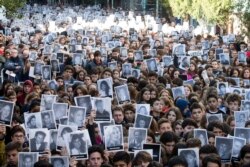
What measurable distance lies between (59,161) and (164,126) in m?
2.31

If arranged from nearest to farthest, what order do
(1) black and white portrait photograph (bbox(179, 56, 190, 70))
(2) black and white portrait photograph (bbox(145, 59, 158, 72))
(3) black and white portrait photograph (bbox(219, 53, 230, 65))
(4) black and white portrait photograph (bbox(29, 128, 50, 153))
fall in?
(4) black and white portrait photograph (bbox(29, 128, 50, 153)) → (2) black and white portrait photograph (bbox(145, 59, 158, 72)) → (1) black and white portrait photograph (bbox(179, 56, 190, 70)) → (3) black and white portrait photograph (bbox(219, 53, 230, 65))

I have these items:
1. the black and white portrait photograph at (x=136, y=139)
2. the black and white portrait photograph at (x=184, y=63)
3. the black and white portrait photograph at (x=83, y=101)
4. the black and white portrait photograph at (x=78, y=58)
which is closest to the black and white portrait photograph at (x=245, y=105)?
the black and white portrait photograph at (x=83, y=101)

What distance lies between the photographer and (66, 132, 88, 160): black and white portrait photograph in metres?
9.35

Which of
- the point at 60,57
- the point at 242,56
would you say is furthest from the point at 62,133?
the point at 242,56

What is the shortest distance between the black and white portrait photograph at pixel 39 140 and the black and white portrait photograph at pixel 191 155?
5.99 ft

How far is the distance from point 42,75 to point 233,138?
829cm

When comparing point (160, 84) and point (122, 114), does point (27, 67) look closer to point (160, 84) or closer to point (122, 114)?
point (160, 84)

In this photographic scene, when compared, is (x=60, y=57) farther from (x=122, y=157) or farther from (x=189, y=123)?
(x=122, y=157)

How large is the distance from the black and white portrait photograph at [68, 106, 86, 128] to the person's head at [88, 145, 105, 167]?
2094mm

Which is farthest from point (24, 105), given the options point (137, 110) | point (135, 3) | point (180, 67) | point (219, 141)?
point (135, 3)

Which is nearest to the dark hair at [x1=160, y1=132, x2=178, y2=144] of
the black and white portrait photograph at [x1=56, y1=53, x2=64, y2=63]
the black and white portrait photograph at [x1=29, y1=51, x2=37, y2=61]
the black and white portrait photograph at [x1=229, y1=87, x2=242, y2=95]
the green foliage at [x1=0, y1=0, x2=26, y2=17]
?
the black and white portrait photograph at [x1=229, y1=87, x2=242, y2=95]

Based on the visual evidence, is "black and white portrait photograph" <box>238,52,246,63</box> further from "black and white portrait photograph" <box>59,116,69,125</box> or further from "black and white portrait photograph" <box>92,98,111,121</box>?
"black and white portrait photograph" <box>59,116,69,125</box>

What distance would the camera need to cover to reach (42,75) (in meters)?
17.3

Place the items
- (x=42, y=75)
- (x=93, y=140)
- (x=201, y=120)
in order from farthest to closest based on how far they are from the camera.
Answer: (x=42, y=75), (x=201, y=120), (x=93, y=140)
